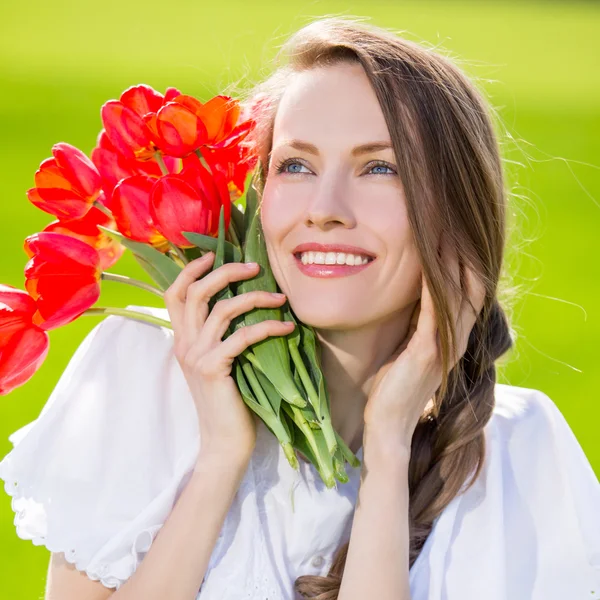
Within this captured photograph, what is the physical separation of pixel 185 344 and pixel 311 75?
0.52 metres

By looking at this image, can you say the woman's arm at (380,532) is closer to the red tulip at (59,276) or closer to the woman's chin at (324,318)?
the woman's chin at (324,318)

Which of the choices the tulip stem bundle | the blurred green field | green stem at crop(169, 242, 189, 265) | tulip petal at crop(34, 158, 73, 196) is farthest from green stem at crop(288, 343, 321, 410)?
the blurred green field

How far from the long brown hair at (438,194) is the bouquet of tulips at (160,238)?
207 millimetres

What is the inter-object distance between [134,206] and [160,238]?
10 centimetres

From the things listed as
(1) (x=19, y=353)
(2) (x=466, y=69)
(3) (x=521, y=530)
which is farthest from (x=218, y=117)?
(3) (x=521, y=530)

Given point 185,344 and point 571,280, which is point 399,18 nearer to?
point 571,280

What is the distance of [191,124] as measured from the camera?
1700mm

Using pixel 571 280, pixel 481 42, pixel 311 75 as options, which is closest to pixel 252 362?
pixel 311 75

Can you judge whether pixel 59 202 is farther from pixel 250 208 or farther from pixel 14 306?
pixel 250 208

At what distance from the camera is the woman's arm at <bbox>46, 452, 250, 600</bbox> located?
1.76 metres

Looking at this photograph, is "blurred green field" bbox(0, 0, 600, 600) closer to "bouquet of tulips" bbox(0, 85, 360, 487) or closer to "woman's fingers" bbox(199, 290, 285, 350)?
"bouquet of tulips" bbox(0, 85, 360, 487)

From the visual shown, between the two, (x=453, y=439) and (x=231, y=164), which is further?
(x=453, y=439)

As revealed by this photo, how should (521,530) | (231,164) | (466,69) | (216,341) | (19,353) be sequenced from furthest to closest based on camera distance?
(466,69)
(521,530)
(231,164)
(216,341)
(19,353)

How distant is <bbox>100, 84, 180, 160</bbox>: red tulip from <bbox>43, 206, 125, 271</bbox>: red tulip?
0.12m
